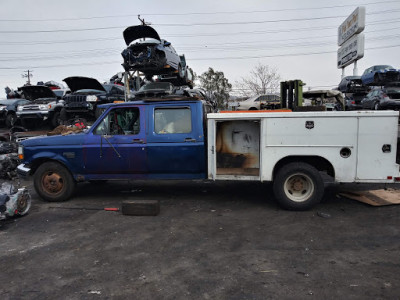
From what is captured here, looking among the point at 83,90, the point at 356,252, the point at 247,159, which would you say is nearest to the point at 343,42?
the point at 83,90

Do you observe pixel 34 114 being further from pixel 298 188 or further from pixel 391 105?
pixel 391 105

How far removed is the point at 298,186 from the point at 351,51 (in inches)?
1062

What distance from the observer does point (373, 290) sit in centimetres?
301

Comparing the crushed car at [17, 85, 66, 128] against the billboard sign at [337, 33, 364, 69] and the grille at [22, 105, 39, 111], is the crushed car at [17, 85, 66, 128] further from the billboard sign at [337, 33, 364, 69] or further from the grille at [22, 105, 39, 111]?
the billboard sign at [337, 33, 364, 69]

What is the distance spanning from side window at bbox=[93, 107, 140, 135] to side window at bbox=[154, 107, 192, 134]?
1.36 feet

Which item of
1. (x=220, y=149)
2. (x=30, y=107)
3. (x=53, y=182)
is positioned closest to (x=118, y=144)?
(x=53, y=182)

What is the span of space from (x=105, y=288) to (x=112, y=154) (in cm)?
317

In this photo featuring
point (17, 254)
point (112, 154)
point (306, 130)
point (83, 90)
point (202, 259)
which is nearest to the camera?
point (202, 259)

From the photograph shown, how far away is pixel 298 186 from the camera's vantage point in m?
5.50

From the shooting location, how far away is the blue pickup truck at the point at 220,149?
202 inches

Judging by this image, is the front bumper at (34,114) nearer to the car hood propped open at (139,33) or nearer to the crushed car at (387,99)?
the car hood propped open at (139,33)

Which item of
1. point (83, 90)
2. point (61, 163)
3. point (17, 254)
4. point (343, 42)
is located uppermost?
point (343, 42)

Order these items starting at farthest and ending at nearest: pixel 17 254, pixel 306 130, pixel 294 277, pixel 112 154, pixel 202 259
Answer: pixel 112 154, pixel 306 130, pixel 17 254, pixel 202 259, pixel 294 277

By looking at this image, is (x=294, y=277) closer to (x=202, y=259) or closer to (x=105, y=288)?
(x=202, y=259)
